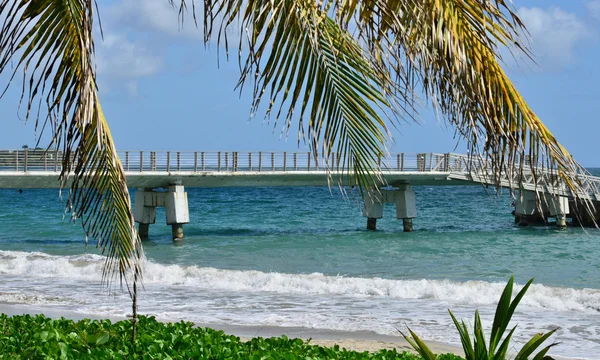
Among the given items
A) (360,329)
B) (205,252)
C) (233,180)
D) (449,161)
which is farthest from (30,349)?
(449,161)

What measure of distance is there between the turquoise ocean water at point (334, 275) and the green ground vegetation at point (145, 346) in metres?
1.99

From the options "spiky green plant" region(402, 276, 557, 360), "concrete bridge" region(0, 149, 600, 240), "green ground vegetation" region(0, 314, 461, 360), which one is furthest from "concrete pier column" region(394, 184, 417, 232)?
"spiky green plant" region(402, 276, 557, 360)

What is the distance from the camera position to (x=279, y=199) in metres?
84.9

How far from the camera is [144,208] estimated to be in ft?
126

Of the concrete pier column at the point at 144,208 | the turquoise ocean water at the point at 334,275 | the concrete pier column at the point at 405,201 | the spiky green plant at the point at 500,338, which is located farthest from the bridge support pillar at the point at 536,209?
the spiky green plant at the point at 500,338

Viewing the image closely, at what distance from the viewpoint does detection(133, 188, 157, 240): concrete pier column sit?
37.9 meters

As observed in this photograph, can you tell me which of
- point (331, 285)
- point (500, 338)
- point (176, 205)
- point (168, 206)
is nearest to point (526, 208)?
point (176, 205)

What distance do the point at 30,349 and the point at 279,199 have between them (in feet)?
260

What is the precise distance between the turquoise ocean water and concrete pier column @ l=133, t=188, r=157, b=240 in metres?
1.09

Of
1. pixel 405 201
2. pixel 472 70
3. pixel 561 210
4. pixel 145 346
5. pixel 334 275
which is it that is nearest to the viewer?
pixel 472 70

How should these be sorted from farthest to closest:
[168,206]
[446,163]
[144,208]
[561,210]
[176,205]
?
[561,210] → [446,163] → [144,208] → [168,206] → [176,205]

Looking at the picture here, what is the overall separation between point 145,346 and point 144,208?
32766 millimetres

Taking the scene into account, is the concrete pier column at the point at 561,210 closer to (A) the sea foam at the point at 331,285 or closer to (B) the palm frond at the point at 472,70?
(A) the sea foam at the point at 331,285

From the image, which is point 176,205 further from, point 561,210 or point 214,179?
point 561,210
